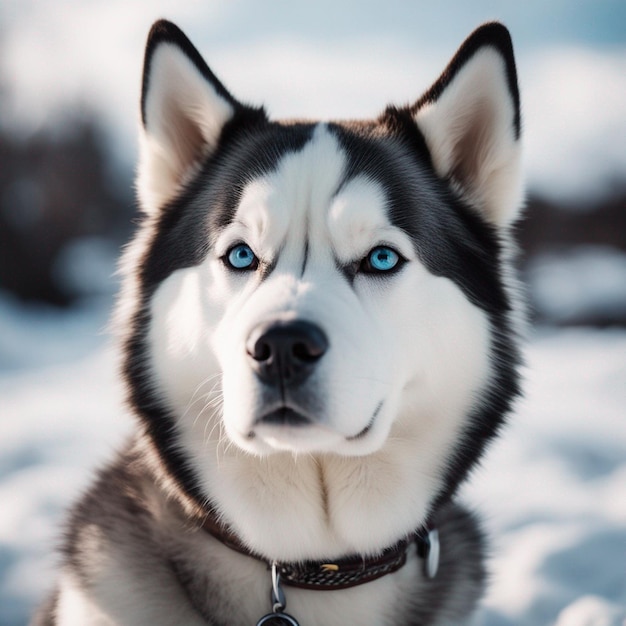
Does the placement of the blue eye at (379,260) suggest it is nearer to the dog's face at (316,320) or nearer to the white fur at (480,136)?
the dog's face at (316,320)

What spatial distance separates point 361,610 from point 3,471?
3323mm

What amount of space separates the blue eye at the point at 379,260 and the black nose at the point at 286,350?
1.28ft

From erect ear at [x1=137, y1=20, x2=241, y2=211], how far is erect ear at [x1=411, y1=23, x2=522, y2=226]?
2.25ft

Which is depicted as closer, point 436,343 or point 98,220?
point 436,343

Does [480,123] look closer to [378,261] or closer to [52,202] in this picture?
[378,261]

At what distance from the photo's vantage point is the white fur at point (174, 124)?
219 cm

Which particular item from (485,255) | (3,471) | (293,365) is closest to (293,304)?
(293,365)

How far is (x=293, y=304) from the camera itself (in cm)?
169

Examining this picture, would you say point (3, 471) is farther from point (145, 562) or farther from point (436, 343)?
point (436, 343)

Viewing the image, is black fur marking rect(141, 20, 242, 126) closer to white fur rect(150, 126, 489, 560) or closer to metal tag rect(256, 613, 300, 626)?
white fur rect(150, 126, 489, 560)

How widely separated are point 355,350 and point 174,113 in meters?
1.12

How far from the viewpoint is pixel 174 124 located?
7.66 ft

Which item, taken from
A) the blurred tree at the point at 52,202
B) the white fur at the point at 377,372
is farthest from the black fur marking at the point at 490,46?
the blurred tree at the point at 52,202

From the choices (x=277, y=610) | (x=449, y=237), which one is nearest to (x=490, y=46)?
(x=449, y=237)
